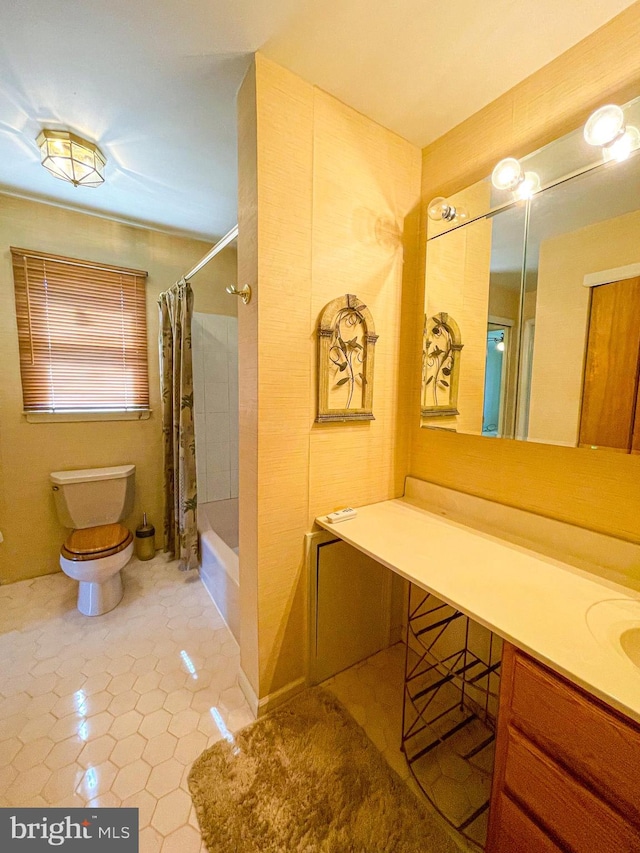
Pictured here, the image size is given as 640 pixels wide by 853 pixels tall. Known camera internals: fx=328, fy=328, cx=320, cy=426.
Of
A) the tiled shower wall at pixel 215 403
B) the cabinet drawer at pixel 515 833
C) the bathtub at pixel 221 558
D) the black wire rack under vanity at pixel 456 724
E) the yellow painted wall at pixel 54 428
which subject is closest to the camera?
the cabinet drawer at pixel 515 833

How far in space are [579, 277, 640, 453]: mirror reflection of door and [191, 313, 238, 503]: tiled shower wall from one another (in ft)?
7.79

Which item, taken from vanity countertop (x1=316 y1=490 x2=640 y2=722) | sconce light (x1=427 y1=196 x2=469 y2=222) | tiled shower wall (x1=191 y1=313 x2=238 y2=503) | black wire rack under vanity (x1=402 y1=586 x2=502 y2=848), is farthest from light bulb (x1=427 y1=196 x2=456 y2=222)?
tiled shower wall (x1=191 y1=313 x2=238 y2=503)

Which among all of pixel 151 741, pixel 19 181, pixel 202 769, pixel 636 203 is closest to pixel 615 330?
pixel 636 203

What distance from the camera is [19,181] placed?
1.84 m

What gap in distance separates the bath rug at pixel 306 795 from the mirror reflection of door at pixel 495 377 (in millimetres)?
1273

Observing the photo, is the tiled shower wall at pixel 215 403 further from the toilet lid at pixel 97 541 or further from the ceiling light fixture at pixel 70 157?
the ceiling light fixture at pixel 70 157

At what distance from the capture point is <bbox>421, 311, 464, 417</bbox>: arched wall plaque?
1.43 metres

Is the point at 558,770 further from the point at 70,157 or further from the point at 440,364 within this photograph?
the point at 70,157

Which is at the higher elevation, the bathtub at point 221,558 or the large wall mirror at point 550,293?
the large wall mirror at point 550,293

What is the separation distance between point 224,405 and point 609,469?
247 centimetres

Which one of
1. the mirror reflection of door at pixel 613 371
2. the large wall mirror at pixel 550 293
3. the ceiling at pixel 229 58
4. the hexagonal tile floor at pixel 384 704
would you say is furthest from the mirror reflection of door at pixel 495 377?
the hexagonal tile floor at pixel 384 704

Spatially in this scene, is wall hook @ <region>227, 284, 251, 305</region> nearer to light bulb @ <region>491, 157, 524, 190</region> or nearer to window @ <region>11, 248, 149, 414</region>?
light bulb @ <region>491, 157, 524, 190</region>

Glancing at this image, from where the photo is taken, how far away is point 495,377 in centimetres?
128

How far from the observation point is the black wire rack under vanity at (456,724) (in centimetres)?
107
